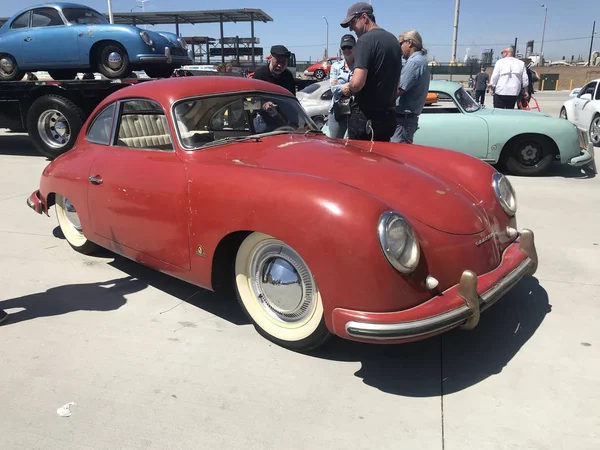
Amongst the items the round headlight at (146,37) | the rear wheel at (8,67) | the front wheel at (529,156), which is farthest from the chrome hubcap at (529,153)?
the rear wheel at (8,67)

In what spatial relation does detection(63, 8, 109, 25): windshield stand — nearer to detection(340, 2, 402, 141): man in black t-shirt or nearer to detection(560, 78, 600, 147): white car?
detection(340, 2, 402, 141): man in black t-shirt

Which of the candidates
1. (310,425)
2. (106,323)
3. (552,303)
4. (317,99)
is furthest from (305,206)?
(317,99)

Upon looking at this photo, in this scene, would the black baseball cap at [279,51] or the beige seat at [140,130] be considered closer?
the beige seat at [140,130]

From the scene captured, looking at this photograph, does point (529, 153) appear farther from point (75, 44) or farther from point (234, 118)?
point (75, 44)

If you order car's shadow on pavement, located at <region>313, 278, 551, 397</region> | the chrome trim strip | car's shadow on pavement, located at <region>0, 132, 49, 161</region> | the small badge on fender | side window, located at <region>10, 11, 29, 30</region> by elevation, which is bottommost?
car's shadow on pavement, located at <region>0, 132, 49, 161</region>

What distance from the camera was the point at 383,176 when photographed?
2.76m

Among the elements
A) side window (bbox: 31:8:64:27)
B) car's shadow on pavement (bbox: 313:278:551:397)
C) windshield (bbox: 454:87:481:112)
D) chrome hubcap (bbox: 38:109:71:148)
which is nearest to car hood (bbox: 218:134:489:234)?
car's shadow on pavement (bbox: 313:278:551:397)

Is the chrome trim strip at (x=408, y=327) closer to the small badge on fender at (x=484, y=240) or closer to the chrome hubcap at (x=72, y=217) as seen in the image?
the small badge on fender at (x=484, y=240)

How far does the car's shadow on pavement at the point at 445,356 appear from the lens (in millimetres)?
2414

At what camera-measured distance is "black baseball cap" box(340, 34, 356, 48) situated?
17.5 ft

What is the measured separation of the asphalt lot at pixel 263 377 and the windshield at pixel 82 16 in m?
6.96

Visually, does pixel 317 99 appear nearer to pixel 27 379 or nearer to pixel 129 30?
pixel 129 30

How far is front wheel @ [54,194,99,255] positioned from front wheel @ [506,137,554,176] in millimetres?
5769

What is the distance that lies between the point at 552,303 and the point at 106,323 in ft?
9.54
